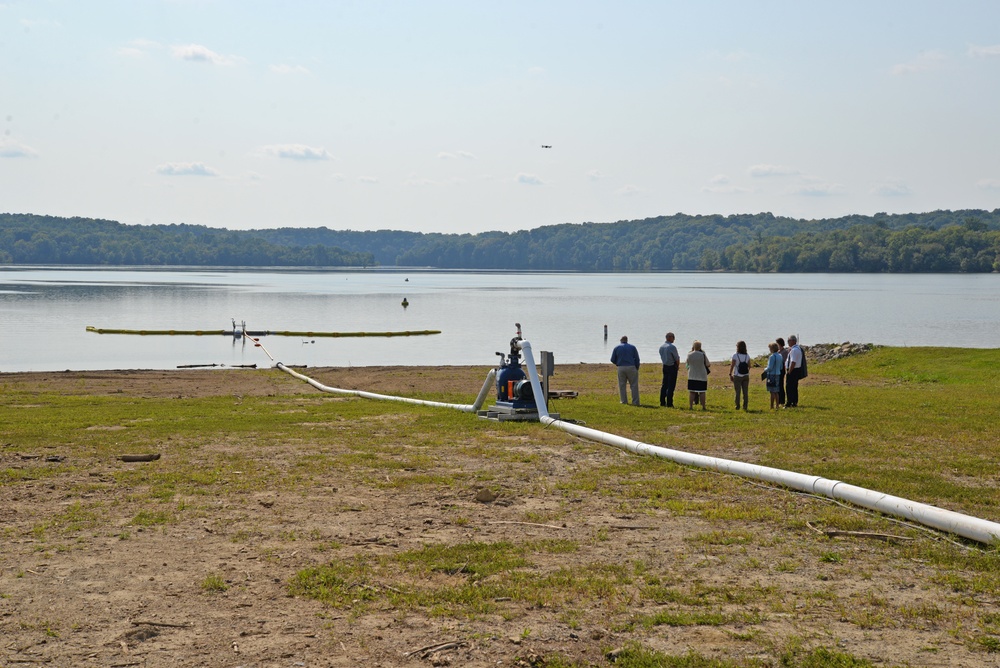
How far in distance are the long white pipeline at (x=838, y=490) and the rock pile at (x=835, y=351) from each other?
102 ft

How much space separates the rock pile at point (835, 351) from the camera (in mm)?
44781

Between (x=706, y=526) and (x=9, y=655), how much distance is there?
6484 millimetres

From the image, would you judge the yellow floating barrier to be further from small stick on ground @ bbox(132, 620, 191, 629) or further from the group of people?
small stick on ground @ bbox(132, 620, 191, 629)

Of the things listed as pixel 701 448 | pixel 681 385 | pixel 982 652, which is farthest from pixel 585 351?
pixel 982 652

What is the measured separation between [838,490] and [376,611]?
6.02 m

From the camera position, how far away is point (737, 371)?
23016 mm

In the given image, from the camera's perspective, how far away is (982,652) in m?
6.58

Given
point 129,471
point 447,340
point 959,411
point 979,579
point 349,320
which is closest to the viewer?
point 979,579

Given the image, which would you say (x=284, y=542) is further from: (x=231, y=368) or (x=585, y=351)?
(x=585, y=351)

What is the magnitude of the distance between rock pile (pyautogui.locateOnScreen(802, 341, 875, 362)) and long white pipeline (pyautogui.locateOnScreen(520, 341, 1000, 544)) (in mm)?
31207

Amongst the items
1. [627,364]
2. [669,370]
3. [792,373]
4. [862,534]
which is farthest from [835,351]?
[862,534]

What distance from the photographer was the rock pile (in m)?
44.8

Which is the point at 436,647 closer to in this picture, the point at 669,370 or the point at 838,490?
the point at 838,490

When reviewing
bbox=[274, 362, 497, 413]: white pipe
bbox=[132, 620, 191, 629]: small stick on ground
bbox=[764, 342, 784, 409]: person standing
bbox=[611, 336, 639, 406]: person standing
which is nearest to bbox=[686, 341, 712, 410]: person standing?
bbox=[764, 342, 784, 409]: person standing
